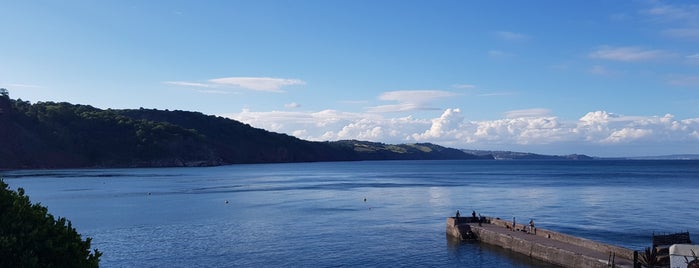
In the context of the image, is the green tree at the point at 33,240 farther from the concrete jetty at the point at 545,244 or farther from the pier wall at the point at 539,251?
the concrete jetty at the point at 545,244

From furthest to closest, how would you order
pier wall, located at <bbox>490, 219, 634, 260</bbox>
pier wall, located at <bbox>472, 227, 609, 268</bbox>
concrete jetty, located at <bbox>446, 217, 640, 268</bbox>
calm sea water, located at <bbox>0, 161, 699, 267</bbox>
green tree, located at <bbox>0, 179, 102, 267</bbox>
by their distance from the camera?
calm sea water, located at <bbox>0, 161, 699, 267</bbox>, pier wall, located at <bbox>472, 227, 609, 268</bbox>, pier wall, located at <bbox>490, 219, 634, 260</bbox>, concrete jetty, located at <bbox>446, 217, 640, 268</bbox>, green tree, located at <bbox>0, 179, 102, 267</bbox>

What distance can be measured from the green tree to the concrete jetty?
35.6 metres

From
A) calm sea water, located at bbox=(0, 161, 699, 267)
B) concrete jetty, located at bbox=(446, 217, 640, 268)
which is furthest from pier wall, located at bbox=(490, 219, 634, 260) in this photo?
calm sea water, located at bbox=(0, 161, 699, 267)

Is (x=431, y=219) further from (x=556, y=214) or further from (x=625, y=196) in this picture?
(x=625, y=196)

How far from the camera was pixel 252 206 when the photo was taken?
327ft

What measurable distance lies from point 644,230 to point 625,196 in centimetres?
5212

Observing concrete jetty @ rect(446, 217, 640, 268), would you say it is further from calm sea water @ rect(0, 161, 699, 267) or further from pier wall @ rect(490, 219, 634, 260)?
calm sea water @ rect(0, 161, 699, 267)

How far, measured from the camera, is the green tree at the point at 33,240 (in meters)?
22.3

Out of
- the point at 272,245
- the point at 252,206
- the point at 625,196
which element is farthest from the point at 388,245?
the point at 625,196

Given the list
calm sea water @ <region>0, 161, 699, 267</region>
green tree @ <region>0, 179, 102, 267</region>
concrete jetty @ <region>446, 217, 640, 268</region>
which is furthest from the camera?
calm sea water @ <region>0, 161, 699, 267</region>

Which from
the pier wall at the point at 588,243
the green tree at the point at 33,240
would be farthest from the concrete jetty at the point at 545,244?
the green tree at the point at 33,240

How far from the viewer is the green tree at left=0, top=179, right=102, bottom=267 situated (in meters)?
22.3

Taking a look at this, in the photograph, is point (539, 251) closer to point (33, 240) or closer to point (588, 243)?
point (588, 243)

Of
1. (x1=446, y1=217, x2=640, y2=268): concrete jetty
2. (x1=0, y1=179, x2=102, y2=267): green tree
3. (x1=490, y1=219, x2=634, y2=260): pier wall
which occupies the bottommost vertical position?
(x1=446, y1=217, x2=640, y2=268): concrete jetty
